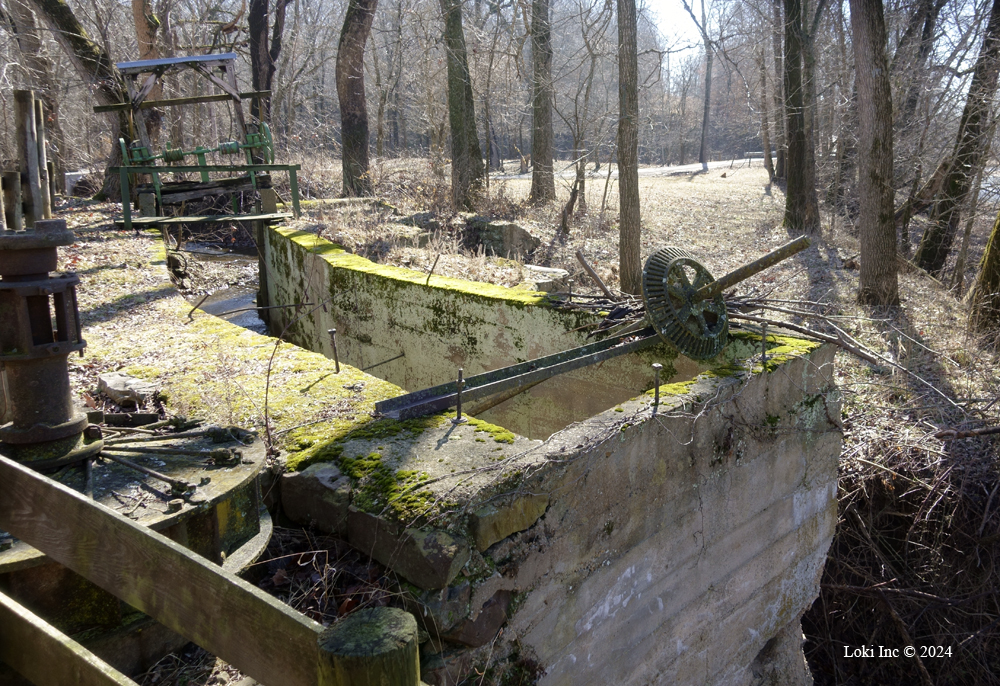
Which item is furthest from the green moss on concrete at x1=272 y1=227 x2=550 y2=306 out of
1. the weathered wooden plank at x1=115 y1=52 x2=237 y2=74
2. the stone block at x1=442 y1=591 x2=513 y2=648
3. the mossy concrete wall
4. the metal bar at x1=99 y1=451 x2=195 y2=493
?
the metal bar at x1=99 y1=451 x2=195 y2=493

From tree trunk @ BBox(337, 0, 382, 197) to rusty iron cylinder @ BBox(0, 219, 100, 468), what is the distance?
42.7 feet

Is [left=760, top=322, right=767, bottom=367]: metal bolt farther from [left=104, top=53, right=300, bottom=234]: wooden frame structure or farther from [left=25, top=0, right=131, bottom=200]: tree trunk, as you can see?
[left=25, top=0, right=131, bottom=200]: tree trunk

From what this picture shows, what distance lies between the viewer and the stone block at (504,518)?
127 inches

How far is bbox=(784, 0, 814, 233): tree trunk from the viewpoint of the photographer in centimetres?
1500

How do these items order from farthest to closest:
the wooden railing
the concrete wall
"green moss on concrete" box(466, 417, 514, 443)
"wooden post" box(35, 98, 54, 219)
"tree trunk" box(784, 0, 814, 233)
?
1. "tree trunk" box(784, 0, 814, 233)
2. "green moss on concrete" box(466, 417, 514, 443)
3. the concrete wall
4. "wooden post" box(35, 98, 54, 219)
5. the wooden railing

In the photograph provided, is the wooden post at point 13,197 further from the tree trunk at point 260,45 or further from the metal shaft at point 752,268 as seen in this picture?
the tree trunk at point 260,45

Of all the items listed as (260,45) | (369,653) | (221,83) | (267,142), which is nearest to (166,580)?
(369,653)

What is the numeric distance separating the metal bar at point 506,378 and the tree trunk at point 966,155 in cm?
887

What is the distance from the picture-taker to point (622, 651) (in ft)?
13.9

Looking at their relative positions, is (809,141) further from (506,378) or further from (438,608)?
(438,608)

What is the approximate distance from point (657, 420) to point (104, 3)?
1759 centimetres

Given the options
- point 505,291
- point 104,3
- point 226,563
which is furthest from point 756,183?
point 226,563

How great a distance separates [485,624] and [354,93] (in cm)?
1455

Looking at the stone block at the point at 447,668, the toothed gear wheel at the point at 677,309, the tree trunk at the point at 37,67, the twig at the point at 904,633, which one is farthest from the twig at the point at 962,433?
the tree trunk at the point at 37,67
